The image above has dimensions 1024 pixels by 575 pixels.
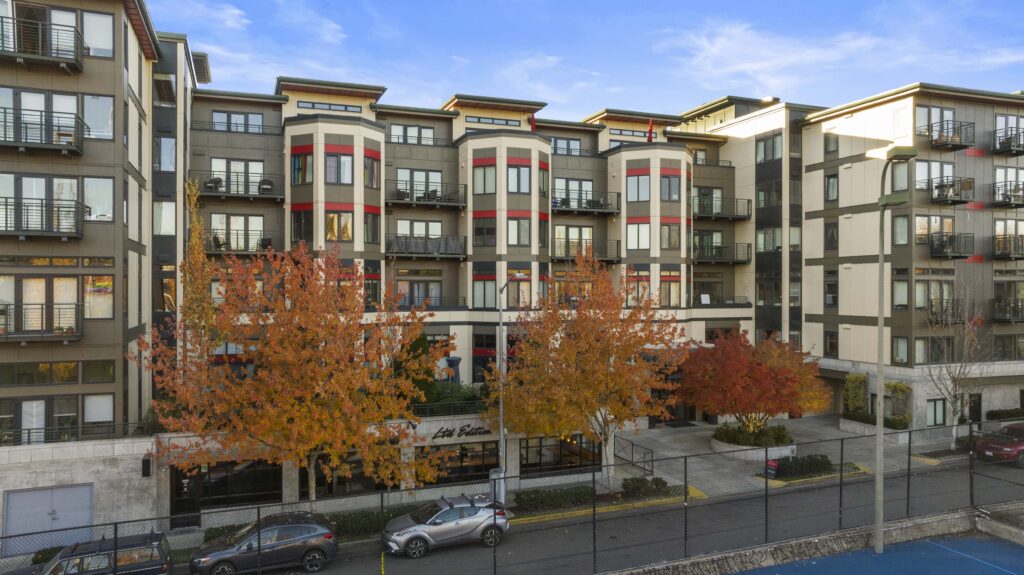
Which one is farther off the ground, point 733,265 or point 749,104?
point 749,104

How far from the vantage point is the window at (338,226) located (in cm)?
3356

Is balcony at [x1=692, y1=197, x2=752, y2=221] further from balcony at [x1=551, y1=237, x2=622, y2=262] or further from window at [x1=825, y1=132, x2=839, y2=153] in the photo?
balcony at [x1=551, y1=237, x2=622, y2=262]

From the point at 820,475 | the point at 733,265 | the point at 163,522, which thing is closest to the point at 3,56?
the point at 163,522

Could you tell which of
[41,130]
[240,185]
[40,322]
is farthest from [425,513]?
[240,185]

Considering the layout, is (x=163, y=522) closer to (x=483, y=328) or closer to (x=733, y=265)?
(x=483, y=328)

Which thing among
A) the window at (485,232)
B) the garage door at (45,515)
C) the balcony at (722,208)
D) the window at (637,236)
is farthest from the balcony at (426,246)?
the garage door at (45,515)

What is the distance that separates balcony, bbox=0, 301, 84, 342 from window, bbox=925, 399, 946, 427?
127 feet

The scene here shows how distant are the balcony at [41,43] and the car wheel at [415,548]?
19.8 m

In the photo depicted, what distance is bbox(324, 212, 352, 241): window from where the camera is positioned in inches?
1321

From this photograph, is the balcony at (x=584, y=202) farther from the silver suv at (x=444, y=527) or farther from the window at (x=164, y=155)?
the silver suv at (x=444, y=527)

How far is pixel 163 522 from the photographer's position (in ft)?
71.4

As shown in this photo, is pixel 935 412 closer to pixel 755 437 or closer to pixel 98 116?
pixel 755 437

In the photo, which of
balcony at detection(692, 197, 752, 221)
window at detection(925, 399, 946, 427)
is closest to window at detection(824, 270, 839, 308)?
balcony at detection(692, 197, 752, 221)

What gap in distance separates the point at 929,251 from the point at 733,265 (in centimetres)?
1252
